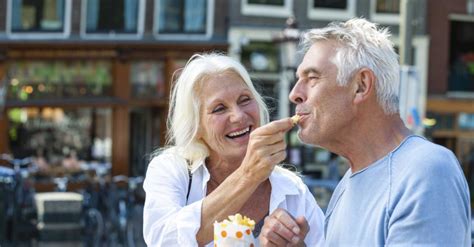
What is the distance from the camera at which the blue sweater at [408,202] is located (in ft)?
5.33

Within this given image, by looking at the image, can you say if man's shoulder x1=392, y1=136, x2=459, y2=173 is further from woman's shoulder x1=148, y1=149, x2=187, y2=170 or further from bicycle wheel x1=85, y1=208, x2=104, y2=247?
bicycle wheel x1=85, y1=208, x2=104, y2=247

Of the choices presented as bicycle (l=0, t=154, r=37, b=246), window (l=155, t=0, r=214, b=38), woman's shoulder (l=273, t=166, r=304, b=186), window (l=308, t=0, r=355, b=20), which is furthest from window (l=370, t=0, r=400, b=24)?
woman's shoulder (l=273, t=166, r=304, b=186)

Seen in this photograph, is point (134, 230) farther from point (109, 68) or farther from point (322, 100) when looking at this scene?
point (322, 100)

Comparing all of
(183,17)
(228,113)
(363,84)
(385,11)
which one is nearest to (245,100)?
(228,113)

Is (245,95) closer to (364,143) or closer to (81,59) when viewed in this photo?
(364,143)

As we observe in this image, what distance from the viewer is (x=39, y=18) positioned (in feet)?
59.0

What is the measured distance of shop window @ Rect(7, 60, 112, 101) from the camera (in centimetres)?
1748

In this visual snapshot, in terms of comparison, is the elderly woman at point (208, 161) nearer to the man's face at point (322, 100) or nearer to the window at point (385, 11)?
the man's face at point (322, 100)

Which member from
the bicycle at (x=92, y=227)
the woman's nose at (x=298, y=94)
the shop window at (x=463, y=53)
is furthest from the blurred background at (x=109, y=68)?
the woman's nose at (x=298, y=94)

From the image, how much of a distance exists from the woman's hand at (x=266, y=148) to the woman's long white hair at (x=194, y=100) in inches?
16.6

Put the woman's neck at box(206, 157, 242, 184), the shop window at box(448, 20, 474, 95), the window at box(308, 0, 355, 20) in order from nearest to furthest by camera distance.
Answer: the woman's neck at box(206, 157, 242, 184), the window at box(308, 0, 355, 20), the shop window at box(448, 20, 474, 95)

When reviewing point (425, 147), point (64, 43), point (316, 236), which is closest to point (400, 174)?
point (425, 147)

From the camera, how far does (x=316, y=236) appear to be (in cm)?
→ 235

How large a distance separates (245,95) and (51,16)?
52.8 ft
